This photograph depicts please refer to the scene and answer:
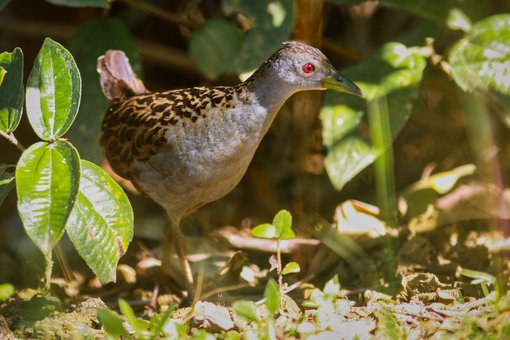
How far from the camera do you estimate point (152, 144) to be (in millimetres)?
3439

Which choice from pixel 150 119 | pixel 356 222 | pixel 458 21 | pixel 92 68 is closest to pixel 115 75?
pixel 92 68

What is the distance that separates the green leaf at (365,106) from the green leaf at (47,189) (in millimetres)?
1166

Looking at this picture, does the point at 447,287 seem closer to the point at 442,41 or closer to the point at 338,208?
the point at 338,208

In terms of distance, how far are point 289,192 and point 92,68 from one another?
1.47 metres

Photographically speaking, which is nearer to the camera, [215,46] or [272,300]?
[272,300]

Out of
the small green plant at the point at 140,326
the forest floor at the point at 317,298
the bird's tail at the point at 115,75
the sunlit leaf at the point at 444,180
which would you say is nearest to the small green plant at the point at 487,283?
the forest floor at the point at 317,298

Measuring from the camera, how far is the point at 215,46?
13.5 ft

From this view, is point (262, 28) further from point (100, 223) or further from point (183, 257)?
point (100, 223)

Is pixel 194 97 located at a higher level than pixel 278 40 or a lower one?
lower

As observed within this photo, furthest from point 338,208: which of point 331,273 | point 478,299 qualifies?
point 478,299

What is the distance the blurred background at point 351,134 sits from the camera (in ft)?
12.0

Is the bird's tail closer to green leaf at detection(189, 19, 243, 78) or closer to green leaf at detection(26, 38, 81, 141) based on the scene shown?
green leaf at detection(189, 19, 243, 78)

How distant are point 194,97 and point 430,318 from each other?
1333mm

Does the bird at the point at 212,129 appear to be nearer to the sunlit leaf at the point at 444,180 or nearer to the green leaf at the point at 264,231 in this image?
the green leaf at the point at 264,231
